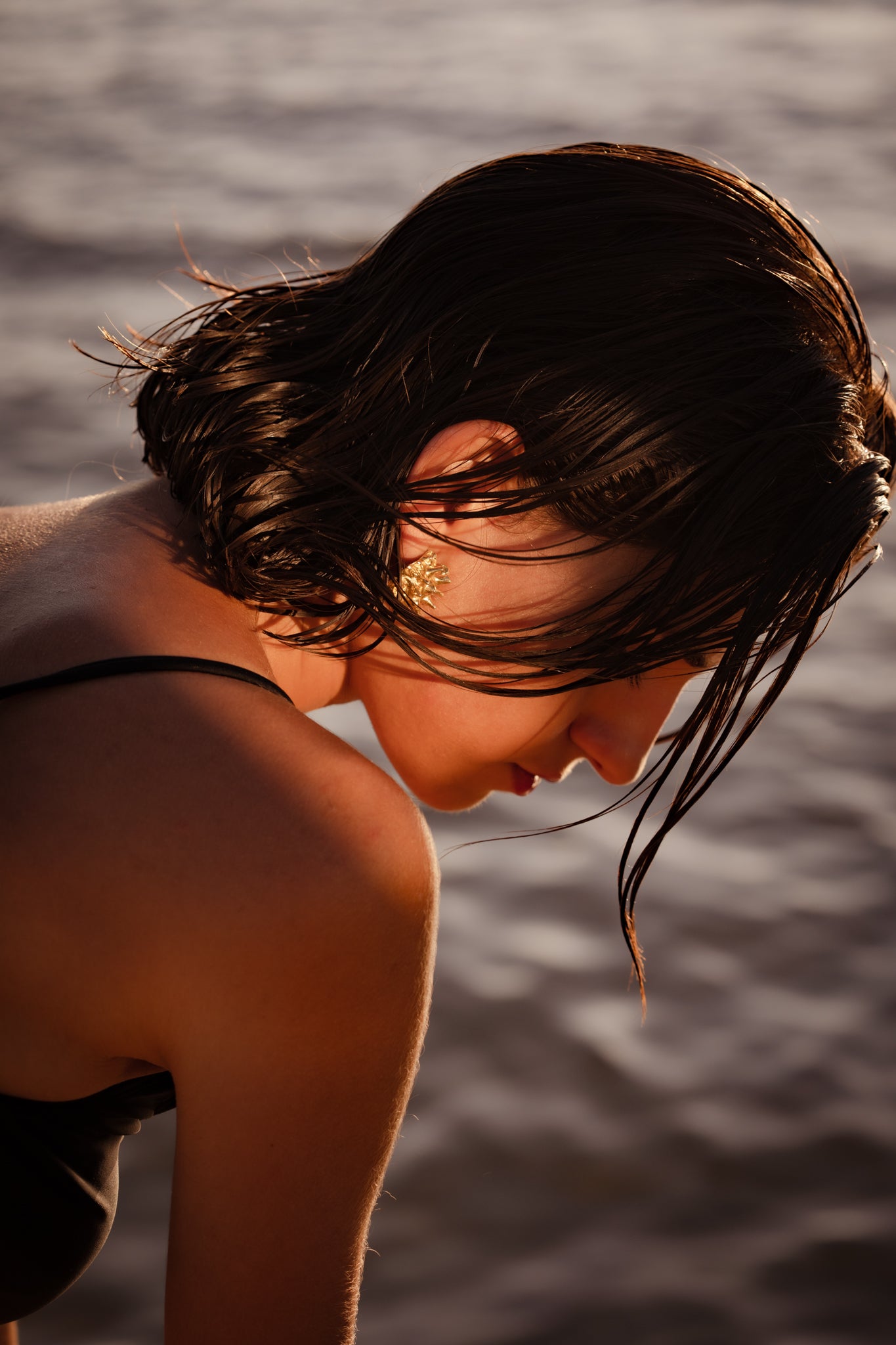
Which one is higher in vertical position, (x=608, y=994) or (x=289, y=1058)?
(x=289, y=1058)

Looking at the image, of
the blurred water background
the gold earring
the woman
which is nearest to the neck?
the woman

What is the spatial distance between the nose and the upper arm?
31cm

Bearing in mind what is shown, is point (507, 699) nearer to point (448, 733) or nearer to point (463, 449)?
point (448, 733)

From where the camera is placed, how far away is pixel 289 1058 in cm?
75

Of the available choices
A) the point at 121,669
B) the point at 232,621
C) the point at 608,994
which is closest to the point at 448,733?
the point at 232,621

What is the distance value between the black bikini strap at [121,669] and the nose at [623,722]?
345 mm

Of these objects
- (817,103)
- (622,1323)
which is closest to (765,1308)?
(622,1323)

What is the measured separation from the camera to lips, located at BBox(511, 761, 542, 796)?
3.69 feet

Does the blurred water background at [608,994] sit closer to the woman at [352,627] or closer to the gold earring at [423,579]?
the woman at [352,627]

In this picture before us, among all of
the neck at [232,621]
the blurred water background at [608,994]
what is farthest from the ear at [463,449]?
the blurred water background at [608,994]

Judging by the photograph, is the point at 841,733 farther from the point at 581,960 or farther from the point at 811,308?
the point at 811,308

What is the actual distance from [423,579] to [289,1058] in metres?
0.37

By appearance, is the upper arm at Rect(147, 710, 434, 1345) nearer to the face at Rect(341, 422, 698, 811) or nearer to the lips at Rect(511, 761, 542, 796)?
the face at Rect(341, 422, 698, 811)

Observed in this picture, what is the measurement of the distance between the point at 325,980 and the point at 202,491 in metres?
0.40
